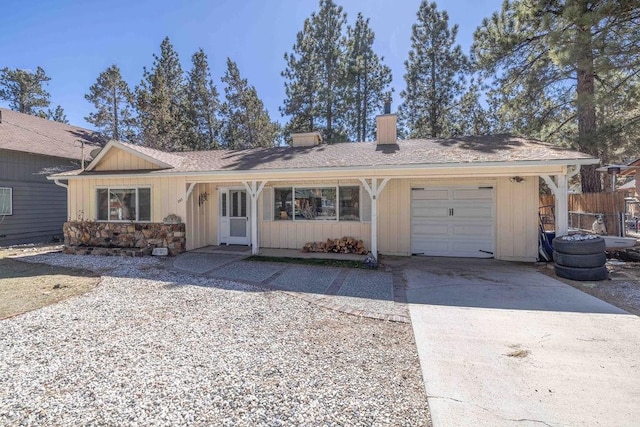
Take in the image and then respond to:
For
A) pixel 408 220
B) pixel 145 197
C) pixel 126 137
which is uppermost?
pixel 126 137

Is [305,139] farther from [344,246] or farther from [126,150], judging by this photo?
[126,150]

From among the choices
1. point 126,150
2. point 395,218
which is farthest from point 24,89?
point 395,218

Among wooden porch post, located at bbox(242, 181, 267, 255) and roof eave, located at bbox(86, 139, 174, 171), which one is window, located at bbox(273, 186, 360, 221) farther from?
roof eave, located at bbox(86, 139, 174, 171)

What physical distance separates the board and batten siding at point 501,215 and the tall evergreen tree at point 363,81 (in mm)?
12941

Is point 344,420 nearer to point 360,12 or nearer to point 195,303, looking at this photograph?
point 195,303

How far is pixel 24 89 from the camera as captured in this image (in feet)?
94.8

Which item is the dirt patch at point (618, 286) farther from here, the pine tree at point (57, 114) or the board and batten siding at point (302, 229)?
the pine tree at point (57, 114)

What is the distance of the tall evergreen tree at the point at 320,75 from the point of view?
19.9 m

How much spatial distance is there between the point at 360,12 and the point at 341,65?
10.7 feet

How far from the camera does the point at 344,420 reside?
2.37 meters

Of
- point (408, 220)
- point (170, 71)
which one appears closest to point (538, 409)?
point (408, 220)

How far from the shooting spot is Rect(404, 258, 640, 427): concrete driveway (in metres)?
2.49

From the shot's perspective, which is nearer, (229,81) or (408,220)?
(408,220)

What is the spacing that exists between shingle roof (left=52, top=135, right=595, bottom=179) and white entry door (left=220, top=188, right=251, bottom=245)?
44.4 inches
